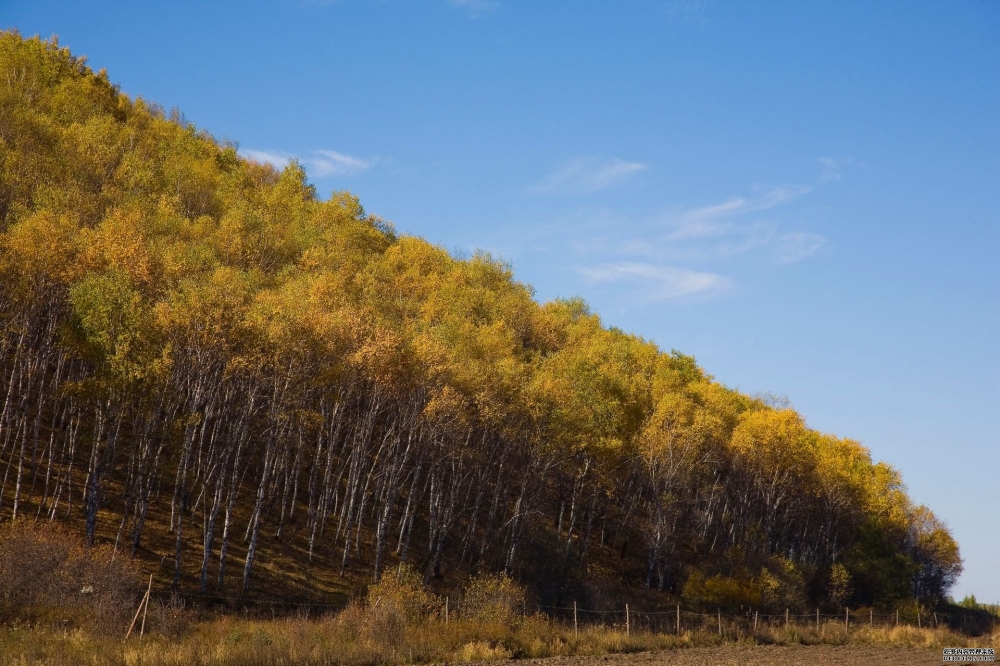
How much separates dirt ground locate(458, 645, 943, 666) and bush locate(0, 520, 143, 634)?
1338 cm

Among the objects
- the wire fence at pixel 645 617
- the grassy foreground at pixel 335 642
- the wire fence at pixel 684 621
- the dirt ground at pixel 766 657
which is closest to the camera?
the grassy foreground at pixel 335 642

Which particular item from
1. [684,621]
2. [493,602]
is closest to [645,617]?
[684,621]

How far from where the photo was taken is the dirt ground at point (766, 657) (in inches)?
1298

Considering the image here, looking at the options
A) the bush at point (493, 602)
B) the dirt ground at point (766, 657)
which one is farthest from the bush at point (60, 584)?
the bush at point (493, 602)

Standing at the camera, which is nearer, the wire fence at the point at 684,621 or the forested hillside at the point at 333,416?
the forested hillside at the point at 333,416

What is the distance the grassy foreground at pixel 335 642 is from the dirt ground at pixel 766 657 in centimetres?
149

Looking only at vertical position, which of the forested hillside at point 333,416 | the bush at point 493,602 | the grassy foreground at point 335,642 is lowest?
the grassy foreground at point 335,642

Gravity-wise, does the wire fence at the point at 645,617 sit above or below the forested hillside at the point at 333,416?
below

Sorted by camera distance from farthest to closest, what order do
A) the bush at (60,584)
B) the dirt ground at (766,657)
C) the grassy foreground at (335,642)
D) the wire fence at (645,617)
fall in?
the wire fence at (645,617), the dirt ground at (766,657), the bush at (60,584), the grassy foreground at (335,642)

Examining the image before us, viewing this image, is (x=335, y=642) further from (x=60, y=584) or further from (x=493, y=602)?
(x=493, y=602)

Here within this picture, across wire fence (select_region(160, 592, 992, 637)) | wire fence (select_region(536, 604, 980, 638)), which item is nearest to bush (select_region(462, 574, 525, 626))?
wire fence (select_region(160, 592, 992, 637))

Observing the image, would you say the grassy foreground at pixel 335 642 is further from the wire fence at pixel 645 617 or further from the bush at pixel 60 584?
the wire fence at pixel 645 617

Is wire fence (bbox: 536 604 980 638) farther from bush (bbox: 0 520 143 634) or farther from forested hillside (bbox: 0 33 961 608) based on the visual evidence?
bush (bbox: 0 520 143 634)

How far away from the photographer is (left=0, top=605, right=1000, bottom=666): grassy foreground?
2484 cm
